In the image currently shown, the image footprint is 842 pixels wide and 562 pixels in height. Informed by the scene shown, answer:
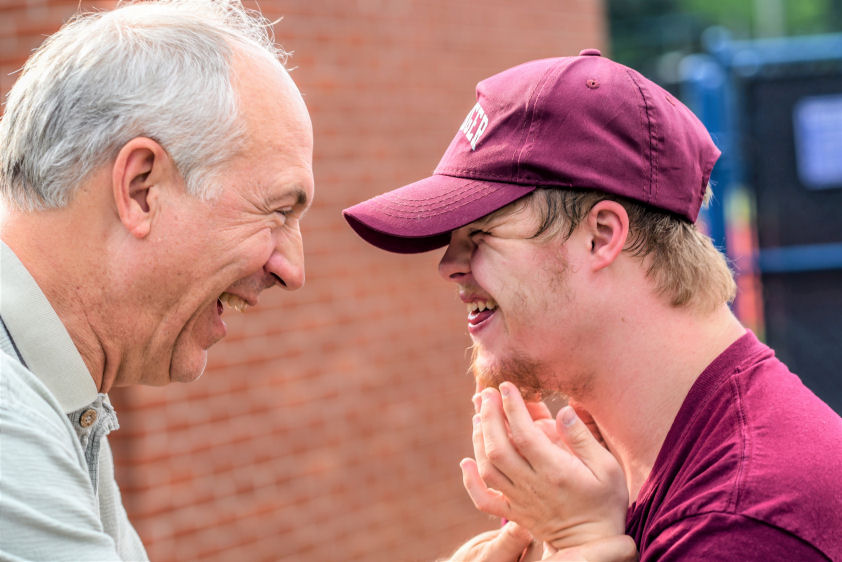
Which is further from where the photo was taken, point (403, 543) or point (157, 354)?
point (403, 543)

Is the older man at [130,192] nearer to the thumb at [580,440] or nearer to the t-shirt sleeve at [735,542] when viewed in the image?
the thumb at [580,440]

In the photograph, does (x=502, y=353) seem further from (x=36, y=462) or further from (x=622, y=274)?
(x=36, y=462)

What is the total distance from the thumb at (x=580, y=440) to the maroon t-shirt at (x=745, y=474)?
12 cm

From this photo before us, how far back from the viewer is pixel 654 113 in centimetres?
218

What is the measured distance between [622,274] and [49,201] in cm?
120

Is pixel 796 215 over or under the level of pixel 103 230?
under

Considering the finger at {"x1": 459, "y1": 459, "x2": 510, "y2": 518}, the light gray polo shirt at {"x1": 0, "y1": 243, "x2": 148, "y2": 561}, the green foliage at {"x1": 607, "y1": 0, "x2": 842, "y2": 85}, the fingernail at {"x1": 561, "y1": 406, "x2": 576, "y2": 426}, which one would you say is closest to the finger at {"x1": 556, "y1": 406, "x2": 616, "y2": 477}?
the fingernail at {"x1": 561, "y1": 406, "x2": 576, "y2": 426}

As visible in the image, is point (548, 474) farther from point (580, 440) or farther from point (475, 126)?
point (475, 126)

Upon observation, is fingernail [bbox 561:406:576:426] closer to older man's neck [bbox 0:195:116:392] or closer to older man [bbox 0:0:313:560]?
older man [bbox 0:0:313:560]

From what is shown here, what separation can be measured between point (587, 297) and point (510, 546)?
61 centimetres

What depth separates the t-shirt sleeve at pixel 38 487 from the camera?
1589 mm

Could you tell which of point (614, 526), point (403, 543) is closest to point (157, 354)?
point (614, 526)

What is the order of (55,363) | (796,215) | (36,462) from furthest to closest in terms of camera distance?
(796,215), (55,363), (36,462)

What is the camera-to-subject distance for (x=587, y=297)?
2215 mm
